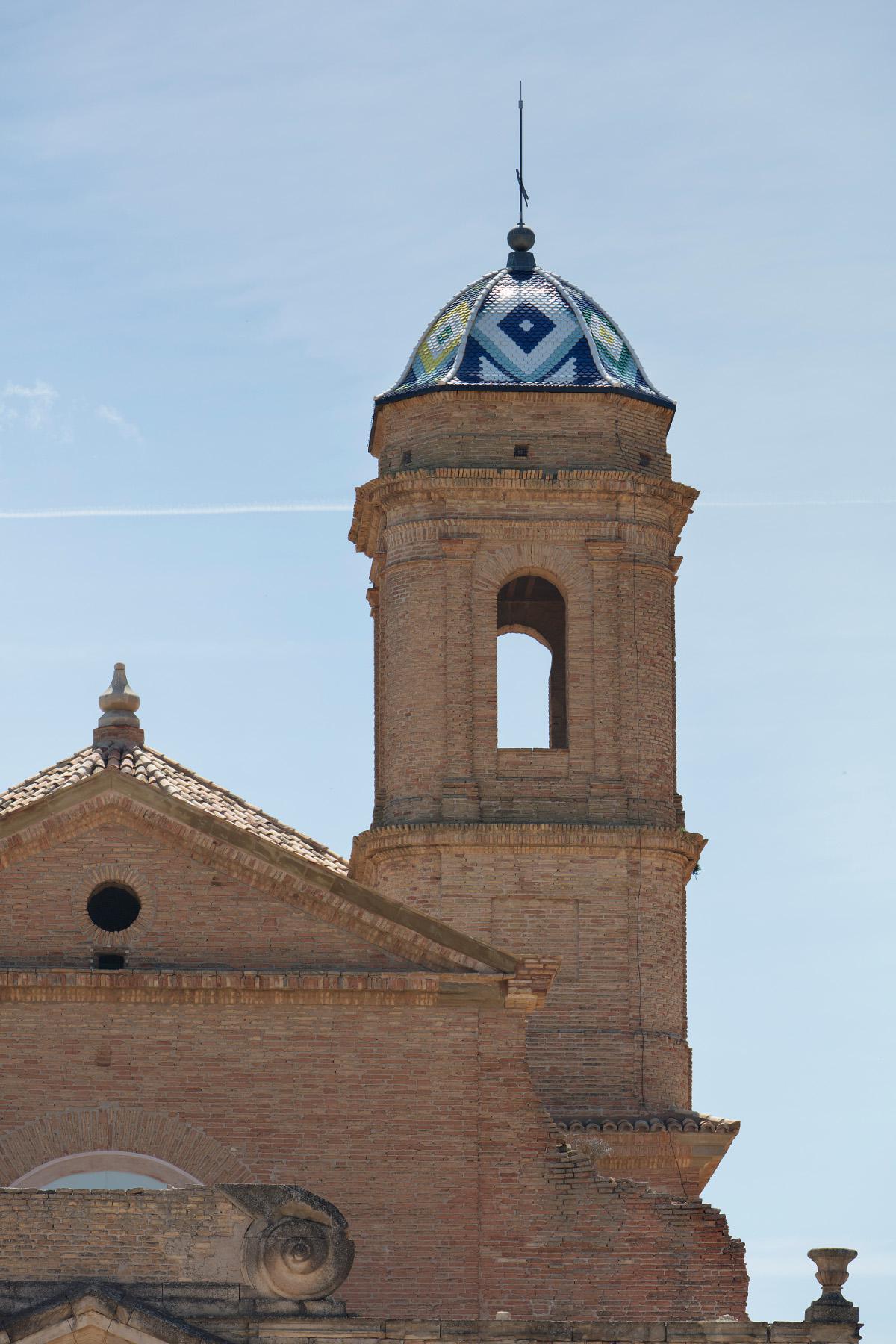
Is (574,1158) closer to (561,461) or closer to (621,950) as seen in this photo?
(621,950)

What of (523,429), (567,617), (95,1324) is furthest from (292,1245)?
(523,429)

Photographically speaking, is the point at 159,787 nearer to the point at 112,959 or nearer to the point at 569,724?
the point at 112,959

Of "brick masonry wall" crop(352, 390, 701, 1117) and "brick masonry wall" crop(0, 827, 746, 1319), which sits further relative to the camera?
"brick masonry wall" crop(352, 390, 701, 1117)

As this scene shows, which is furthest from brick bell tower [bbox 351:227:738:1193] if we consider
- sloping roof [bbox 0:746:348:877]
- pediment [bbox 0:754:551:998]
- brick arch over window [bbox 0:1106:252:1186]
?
brick arch over window [bbox 0:1106:252:1186]

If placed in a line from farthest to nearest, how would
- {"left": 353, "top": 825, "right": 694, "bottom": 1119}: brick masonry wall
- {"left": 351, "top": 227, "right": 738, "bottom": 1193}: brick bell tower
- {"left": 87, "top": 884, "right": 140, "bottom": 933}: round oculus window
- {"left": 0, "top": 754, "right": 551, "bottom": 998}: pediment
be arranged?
{"left": 351, "top": 227, "right": 738, "bottom": 1193}: brick bell tower → {"left": 353, "top": 825, "right": 694, "bottom": 1119}: brick masonry wall → {"left": 87, "top": 884, "right": 140, "bottom": 933}: round oculus window → {"left": 0, "top": 754, "right": 551, "bottom": 998}: pediment

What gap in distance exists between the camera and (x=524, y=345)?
133 feet

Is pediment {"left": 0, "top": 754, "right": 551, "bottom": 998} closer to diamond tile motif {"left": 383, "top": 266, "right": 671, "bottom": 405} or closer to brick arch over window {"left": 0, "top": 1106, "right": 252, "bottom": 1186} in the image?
brick arch over window {"left": 0, "top": 1106, "right": 252, "bottom": 1186}

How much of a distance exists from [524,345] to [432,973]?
11039 mm

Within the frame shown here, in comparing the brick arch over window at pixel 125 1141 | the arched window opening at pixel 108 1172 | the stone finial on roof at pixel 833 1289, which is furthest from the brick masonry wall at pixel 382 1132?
the stone finial on roof at pixel 833 1289

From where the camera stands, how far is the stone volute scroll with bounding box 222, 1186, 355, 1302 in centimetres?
2697

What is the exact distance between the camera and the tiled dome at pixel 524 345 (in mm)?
40219

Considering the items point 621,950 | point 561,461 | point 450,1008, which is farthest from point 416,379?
point 450,1008

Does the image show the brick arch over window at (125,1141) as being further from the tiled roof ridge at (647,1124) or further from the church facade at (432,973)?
the tiled roof ridge at (647,1124)

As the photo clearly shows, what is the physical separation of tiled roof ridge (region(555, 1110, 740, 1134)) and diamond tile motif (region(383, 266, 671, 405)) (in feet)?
30.0
